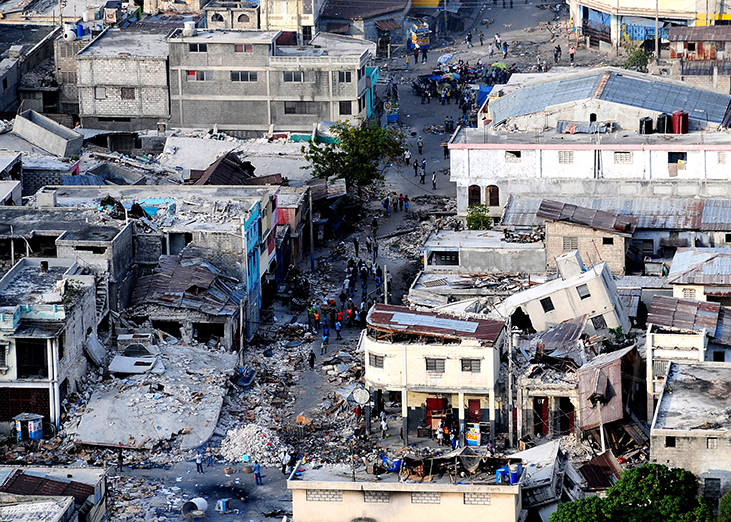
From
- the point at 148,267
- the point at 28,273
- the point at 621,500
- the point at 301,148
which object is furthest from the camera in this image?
the point at 301,148

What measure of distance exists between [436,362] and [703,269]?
12.8 metres

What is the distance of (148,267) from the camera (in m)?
70.6

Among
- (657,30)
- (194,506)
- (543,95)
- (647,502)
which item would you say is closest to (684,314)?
(647,502)

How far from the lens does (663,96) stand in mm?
87188

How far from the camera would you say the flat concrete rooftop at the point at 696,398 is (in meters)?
52.4

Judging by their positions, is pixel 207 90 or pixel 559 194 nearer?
pixel 559 194

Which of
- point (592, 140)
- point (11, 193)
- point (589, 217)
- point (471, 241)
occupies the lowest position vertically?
point (471, 241)

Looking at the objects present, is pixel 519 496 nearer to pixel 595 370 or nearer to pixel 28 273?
pixel 595 370

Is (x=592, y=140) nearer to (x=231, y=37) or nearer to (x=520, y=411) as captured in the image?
(x=520, y=411)

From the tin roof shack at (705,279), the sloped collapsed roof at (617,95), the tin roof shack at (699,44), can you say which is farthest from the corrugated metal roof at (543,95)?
the tin roof shack at (705,279)

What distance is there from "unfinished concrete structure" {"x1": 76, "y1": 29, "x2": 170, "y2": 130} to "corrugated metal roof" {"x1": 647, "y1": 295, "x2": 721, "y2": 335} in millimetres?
43134

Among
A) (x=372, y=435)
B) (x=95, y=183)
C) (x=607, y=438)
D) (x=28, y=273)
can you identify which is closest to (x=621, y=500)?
(x=607, y=438)

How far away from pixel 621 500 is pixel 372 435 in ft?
49.3

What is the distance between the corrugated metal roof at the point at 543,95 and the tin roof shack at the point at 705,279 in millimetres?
20782
